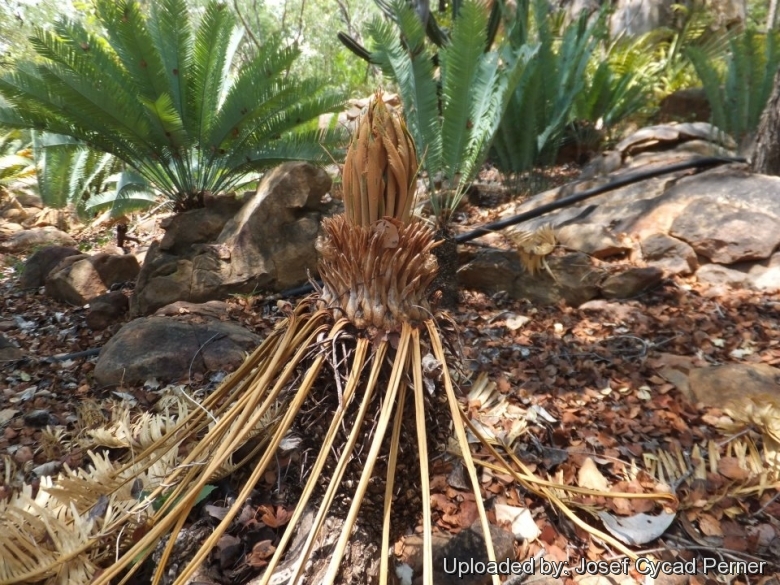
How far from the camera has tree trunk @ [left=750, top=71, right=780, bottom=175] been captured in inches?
140

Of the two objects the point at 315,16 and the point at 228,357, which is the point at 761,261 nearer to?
the point at 228,357

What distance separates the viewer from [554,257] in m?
3.35

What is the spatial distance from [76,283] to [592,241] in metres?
4.36

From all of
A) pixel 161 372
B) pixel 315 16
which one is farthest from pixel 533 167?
pixel 315 16

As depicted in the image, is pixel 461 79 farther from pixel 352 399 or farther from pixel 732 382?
pixel 352 399

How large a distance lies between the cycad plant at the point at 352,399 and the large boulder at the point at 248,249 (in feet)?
8.78

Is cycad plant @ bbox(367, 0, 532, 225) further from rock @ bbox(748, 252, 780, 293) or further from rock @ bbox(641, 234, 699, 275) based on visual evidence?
rock @ bbox(748, 252, 780, 293)

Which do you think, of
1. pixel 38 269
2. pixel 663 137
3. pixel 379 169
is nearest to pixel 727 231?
pixel 663 137

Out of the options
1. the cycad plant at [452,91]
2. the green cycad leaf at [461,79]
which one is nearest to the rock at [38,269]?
the cycad plant at [452,91]

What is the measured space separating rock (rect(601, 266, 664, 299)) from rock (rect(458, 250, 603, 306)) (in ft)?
0.30

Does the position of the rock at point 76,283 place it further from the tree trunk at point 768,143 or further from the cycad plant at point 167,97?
the tree trunk at point 768,143

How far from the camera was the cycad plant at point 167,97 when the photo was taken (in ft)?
12.1

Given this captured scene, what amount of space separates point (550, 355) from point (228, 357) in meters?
1.64

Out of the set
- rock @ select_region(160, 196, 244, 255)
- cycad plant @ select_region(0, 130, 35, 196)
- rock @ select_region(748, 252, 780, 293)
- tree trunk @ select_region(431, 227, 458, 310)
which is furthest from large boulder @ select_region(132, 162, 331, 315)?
cycad plant @ select_region(0, 130, 35, 196)
